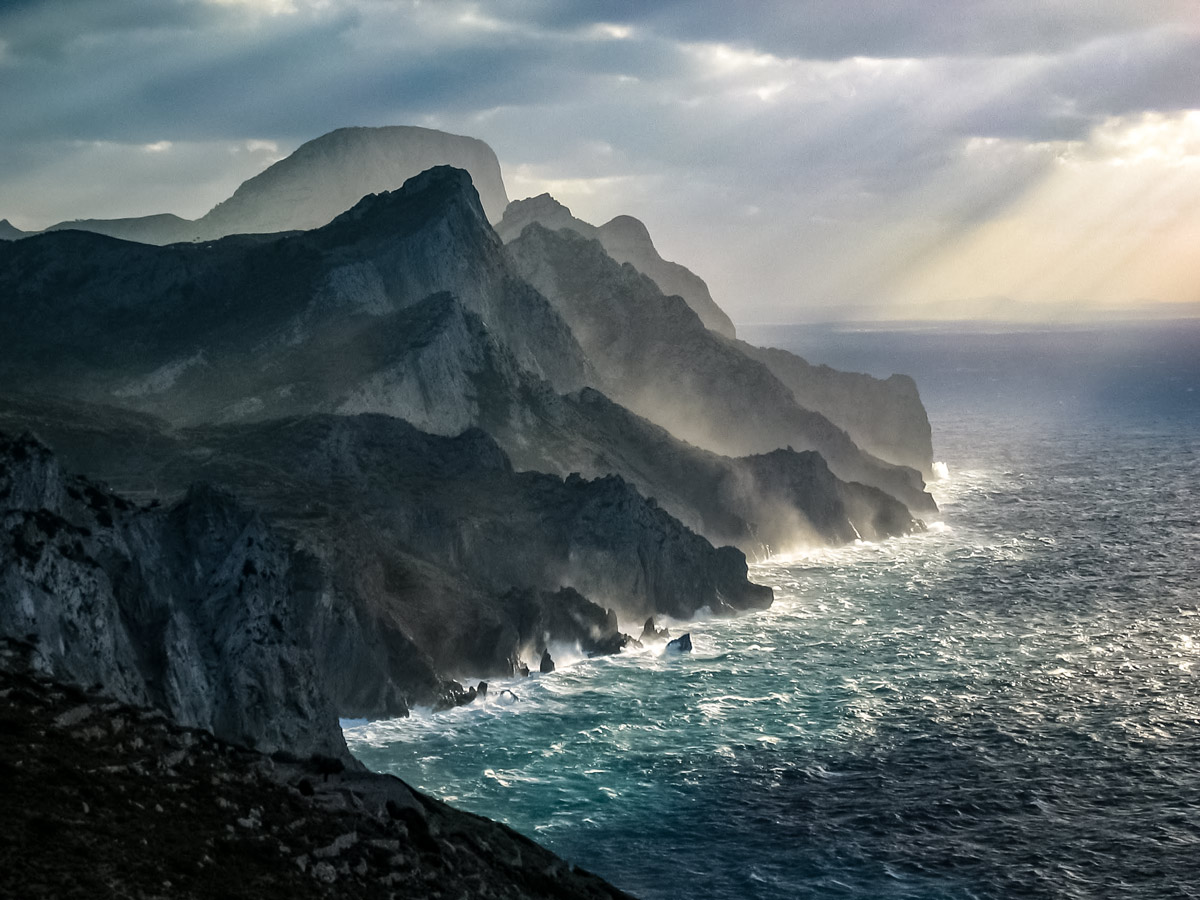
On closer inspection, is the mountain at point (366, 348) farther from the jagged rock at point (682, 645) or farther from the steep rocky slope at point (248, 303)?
the jagged rock at point (682, 645)

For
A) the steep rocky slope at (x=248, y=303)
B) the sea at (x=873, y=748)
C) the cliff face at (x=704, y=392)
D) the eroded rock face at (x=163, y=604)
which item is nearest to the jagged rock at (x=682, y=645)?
the sea at (x=873, y=748)

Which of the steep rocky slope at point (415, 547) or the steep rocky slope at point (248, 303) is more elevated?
the steep rocky slope at point (248, 303)

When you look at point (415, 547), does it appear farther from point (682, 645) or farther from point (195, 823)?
point (195, 823)

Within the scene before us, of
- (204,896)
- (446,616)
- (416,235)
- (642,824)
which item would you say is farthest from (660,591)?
(204,896)

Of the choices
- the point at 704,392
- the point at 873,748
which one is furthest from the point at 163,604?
the point at 704,392

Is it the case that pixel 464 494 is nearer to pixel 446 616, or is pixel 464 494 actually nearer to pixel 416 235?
pixel 446 616

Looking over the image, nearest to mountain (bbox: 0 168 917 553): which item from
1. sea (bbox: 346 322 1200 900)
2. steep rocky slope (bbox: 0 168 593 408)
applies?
steep rocky slope (bbox: 0 168 593 408)

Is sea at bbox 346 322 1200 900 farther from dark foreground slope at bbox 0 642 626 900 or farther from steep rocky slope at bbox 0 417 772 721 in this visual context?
dark foreground slope at bbox 0 642 626 900

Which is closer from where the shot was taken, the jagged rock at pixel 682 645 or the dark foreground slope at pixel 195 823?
the dark foreground slope at pixel 195 823
